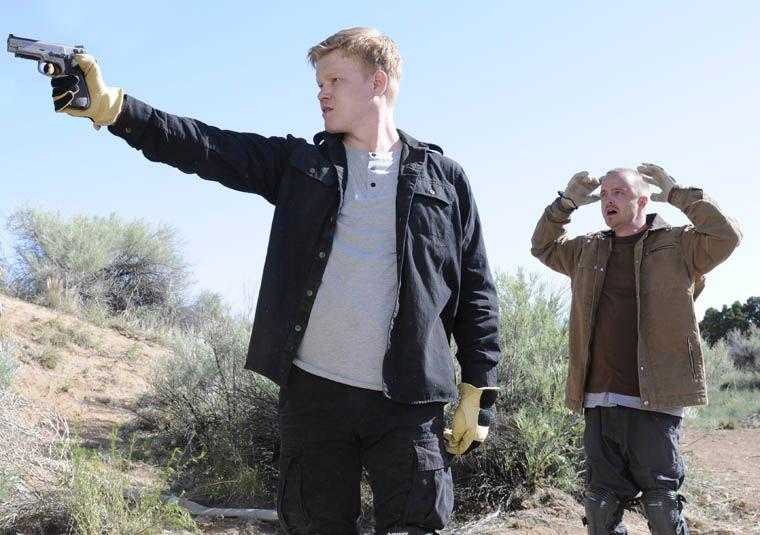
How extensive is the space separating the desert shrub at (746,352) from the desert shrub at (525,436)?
13095 mm

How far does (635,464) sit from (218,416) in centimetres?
386

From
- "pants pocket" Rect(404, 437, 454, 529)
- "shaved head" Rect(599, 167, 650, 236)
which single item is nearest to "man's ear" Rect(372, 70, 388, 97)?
"pants pocket" Rect(404, 437, 454, 529)

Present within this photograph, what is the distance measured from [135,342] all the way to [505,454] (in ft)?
19.8

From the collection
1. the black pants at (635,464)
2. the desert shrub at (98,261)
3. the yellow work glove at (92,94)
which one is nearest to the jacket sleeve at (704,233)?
the black pants at (635,464)

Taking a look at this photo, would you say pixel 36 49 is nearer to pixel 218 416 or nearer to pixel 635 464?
pixel 635 464

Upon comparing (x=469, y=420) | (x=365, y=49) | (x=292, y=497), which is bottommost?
(x=292, y=497)

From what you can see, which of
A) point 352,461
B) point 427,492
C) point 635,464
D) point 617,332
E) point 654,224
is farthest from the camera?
point 654,224

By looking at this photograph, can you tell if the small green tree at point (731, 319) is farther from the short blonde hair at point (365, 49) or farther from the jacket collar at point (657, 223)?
the short blonde hair at point (365, 49)

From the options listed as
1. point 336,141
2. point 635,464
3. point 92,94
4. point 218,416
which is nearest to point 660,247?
point 635,464

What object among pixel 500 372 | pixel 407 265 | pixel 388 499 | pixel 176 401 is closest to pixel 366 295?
pixel 407 265

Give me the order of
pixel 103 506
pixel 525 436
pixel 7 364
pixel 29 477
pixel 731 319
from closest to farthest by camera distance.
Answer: pixel 103 506 → pixel 29 477 → pixel 525 436 → pixel 7 364 → pixel 731 319

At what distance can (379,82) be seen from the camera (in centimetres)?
299

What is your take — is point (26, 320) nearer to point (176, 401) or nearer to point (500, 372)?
point (176, 401)

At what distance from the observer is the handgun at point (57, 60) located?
259 centimetres
